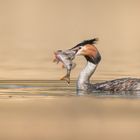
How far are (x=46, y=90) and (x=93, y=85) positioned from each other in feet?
3.07

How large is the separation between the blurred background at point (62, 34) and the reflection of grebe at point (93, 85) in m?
1.83

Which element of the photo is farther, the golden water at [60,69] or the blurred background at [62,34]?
the blurred background at [62,34]

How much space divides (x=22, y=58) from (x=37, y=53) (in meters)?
2.43

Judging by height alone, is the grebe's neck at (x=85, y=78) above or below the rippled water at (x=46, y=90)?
above

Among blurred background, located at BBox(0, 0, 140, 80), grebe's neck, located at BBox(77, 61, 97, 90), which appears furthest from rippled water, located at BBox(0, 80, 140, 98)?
blurred background, located at BBox(0, 0, 140, 80)

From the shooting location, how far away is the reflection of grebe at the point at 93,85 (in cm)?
1947

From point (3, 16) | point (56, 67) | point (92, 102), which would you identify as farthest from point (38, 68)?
point (3, 16)

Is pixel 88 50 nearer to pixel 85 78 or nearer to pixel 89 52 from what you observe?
pixel 89 52

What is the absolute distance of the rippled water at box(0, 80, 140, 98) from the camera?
61.4 feet

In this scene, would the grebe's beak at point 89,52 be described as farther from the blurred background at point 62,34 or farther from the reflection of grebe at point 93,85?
the blurred background at point 62,34

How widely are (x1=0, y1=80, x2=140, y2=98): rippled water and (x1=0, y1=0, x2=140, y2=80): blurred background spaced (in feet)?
3.10

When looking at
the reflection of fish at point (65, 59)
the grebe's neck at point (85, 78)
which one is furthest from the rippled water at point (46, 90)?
the reflection of fish at point (65, 59)

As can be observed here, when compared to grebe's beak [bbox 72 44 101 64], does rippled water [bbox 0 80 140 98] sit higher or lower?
lower

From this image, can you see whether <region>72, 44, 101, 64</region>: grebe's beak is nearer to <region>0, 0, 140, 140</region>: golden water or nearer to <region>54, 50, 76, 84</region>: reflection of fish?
<region>54, 50, 76, 84</region>: reflection of fish
